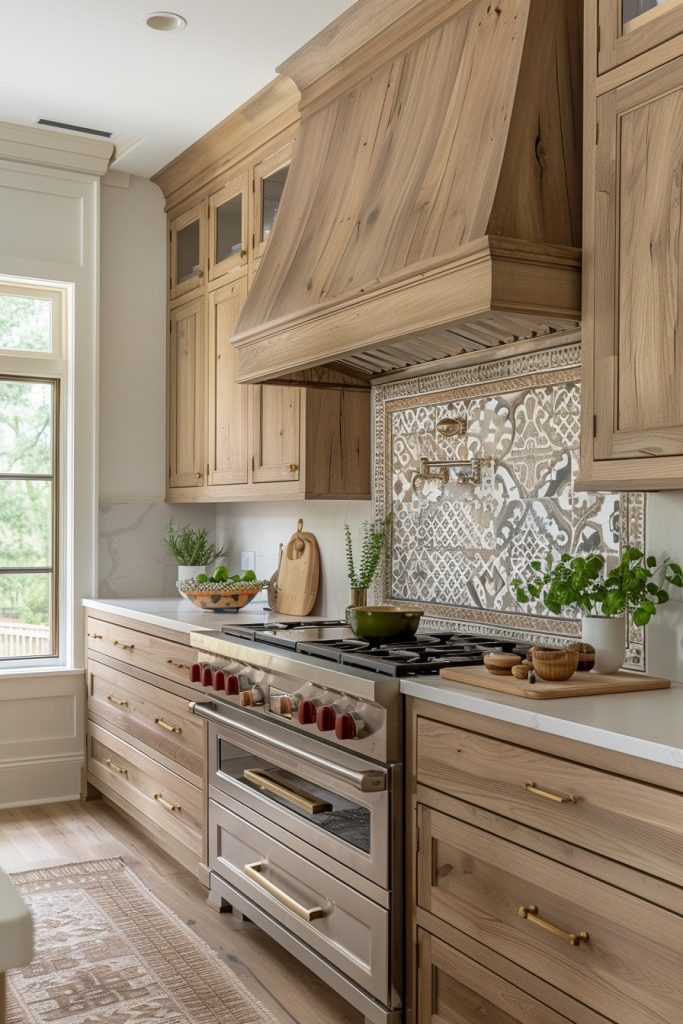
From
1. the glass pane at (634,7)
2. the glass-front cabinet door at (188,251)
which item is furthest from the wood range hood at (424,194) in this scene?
the glass-front cabinet door at (188,251)

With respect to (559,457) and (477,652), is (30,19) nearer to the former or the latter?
(559,457)

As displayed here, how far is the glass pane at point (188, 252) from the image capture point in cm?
446

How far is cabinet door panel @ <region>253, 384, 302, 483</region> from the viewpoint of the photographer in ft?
11.6

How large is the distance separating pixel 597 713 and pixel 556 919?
1.24ft

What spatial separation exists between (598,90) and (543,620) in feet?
4.43

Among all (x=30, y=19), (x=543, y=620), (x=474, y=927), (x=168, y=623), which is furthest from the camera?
(x=168, y=623)

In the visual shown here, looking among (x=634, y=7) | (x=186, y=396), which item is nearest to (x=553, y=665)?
(x=634, y=7)

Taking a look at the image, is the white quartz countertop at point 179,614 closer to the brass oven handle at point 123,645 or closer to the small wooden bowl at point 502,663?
the brass oven handle at point 123,645

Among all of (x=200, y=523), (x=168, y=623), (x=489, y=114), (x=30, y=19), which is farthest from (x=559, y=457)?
(x=200, y=523)

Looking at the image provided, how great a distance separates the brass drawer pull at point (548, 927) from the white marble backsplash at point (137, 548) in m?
3.15

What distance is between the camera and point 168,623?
352cm

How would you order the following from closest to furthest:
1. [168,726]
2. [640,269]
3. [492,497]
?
[640,269] < [492,497] < [168,726]

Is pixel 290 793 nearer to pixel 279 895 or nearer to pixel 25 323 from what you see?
pixel 279 895

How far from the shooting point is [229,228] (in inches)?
163
